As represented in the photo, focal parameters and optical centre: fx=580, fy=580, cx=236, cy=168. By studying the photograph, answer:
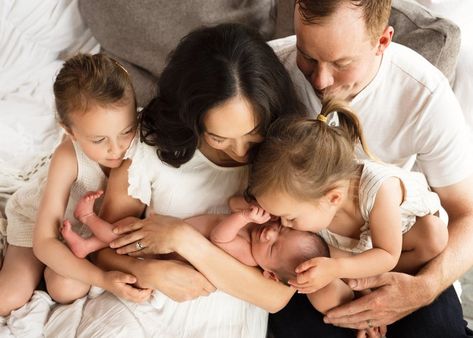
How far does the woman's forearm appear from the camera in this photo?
61.7 inches

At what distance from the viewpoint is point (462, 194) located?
1.69 meters

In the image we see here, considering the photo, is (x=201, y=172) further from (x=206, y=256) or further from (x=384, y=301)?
(x=384, y=301)

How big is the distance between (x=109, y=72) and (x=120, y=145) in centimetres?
20

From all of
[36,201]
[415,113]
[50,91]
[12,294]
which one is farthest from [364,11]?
[50,91]

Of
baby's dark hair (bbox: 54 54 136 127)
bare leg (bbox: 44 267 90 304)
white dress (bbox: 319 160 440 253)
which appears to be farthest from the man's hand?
baby's dark hair (bbox: 54 54 136 127)

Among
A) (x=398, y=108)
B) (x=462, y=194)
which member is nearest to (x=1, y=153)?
(x=398, y=108)

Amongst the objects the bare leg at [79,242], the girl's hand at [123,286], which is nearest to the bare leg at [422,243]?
the girl's hand at [123,286]

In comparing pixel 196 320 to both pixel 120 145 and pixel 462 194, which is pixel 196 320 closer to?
pixel 120 145

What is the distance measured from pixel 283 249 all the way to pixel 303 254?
57mm

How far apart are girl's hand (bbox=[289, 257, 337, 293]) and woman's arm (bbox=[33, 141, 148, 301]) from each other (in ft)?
1.47

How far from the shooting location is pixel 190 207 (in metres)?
1.68

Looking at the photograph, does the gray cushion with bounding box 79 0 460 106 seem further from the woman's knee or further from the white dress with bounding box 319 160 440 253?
the woman's knee

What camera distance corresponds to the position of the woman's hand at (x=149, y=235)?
1.56 meters

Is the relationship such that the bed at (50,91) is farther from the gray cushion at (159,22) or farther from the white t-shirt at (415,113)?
the white t-shirt at (415,113)
